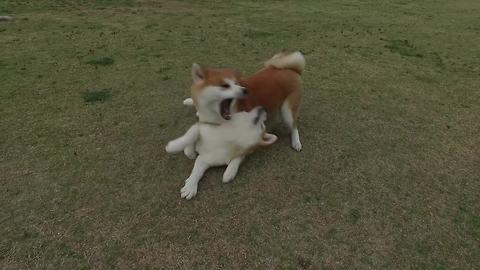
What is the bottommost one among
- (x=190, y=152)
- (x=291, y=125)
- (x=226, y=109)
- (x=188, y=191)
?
(x=188, y=191)

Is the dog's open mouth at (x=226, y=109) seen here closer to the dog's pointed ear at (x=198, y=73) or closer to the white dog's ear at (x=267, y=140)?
the dog's pointed ear at (x=198, y=73)

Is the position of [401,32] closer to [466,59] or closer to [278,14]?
[466,59]

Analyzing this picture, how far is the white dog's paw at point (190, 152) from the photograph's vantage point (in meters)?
3.05

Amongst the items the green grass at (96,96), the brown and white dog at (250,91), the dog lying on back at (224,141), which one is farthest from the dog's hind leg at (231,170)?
the green grass at (96,96)

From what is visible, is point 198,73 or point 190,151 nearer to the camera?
point 198,73

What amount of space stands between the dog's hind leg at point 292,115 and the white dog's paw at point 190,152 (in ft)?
2.74

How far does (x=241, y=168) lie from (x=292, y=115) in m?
0.67

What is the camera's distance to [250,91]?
3.10m

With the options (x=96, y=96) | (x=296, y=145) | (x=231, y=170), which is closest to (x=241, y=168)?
(x=231, y=170)

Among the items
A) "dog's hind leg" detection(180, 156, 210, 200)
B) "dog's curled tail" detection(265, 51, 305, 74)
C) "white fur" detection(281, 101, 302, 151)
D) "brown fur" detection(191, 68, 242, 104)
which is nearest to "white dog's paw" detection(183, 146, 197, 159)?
"dog's hind leg" detection(180, 156, 210, 200)

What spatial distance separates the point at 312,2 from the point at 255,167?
7745 millimetres

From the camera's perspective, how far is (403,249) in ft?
8.03

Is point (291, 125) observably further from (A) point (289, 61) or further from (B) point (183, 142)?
(B) point (183, 142)

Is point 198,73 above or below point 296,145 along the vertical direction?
above
